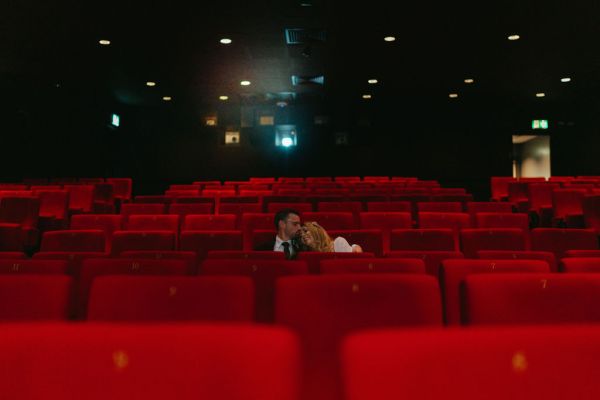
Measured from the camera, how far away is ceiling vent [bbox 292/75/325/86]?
1066cm

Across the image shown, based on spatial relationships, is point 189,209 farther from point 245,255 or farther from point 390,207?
point 245,255

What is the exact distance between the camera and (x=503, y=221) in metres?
5.07

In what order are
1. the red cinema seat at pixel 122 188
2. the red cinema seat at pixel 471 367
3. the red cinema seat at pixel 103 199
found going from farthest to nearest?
the red cinema seat at pixel 122 188 < the red cinema seat at pixel 103 199 < the red cinema seat at pixel 471 367

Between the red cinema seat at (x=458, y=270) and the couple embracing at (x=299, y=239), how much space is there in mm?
1291

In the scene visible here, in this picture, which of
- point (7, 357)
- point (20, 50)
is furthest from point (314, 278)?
point (20, 50)

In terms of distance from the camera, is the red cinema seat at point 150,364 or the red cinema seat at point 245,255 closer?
the red cinema seat at point 150,364

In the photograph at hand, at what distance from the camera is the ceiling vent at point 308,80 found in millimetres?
10661

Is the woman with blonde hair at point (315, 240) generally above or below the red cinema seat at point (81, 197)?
below

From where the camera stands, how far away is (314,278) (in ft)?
5.39

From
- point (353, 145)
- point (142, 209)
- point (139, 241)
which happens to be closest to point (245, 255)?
point (139, 241)

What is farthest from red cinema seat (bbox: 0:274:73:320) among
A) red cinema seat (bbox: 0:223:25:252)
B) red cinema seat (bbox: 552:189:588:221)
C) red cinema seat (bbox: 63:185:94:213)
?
red cinema seat (bbox: 552:189:588:221)

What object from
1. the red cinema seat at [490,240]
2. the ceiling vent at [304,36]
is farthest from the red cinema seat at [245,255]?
the ceiling vent at [304,36]

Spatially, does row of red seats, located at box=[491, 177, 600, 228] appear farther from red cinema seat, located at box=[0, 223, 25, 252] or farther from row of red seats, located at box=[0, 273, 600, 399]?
red cinema seat, located at box=[0, 223, 25, 252]

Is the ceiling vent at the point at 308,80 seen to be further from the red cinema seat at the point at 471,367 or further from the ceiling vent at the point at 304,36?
the red cinema seat at the point at 471,367
